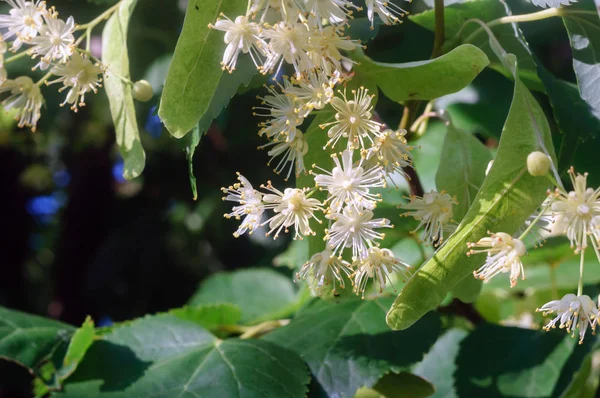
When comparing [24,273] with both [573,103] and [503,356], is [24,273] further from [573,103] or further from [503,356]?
[573,103]

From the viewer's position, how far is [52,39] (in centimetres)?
78

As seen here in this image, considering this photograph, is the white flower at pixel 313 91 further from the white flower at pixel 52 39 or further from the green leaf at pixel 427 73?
the white flower at pixel 52 39

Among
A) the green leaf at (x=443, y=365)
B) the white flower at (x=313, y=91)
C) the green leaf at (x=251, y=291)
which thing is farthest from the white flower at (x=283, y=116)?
the green leaf at (x=251, y=291)

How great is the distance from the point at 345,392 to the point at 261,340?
16 centimetres

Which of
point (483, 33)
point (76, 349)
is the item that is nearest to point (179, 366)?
point (76, 349)

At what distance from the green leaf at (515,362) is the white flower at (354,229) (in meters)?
0.46

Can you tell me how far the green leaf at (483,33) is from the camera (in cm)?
87

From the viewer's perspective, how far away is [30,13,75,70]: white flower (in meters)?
0.78

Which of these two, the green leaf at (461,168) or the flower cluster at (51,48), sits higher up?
the flower cluster at (51,48)

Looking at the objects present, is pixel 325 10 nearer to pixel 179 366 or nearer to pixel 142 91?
pixel 142 91

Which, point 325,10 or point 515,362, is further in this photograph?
point 515,362

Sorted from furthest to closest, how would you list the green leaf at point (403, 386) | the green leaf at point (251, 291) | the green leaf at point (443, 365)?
the green leaf at point (251, 291) → the green leaf at point (443, 365) → the green leaf at point (403, 386)

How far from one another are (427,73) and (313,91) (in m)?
0.13

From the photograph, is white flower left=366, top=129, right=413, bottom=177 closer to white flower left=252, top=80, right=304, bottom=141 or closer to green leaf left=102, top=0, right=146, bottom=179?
white flower left=252, top=80, right=304, bottom=141
